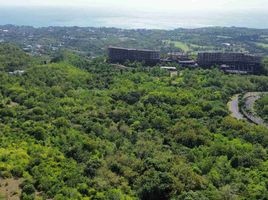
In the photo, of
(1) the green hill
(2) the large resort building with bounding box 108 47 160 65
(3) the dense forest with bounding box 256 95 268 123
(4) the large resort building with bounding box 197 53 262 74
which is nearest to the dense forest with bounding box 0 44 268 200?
(3) the dense forest with bounding box 256 95 268 123

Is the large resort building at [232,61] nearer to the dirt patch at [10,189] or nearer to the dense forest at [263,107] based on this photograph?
the dense forest at [263,107]

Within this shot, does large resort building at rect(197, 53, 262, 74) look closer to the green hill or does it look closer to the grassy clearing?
the green hill

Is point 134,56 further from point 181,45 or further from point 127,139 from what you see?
point 181,45

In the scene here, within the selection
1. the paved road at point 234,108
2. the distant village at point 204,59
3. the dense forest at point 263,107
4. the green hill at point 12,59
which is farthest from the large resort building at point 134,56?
the dense forest at point 263,107

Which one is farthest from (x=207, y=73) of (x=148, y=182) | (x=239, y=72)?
(x=148, y=182)

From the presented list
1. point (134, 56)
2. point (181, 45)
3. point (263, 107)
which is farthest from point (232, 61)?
point (181, 45)

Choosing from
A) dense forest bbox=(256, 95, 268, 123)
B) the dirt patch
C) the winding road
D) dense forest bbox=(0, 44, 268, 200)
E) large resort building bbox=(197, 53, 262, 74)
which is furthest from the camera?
large resort building bbox=(197, 53, 262, 74)
